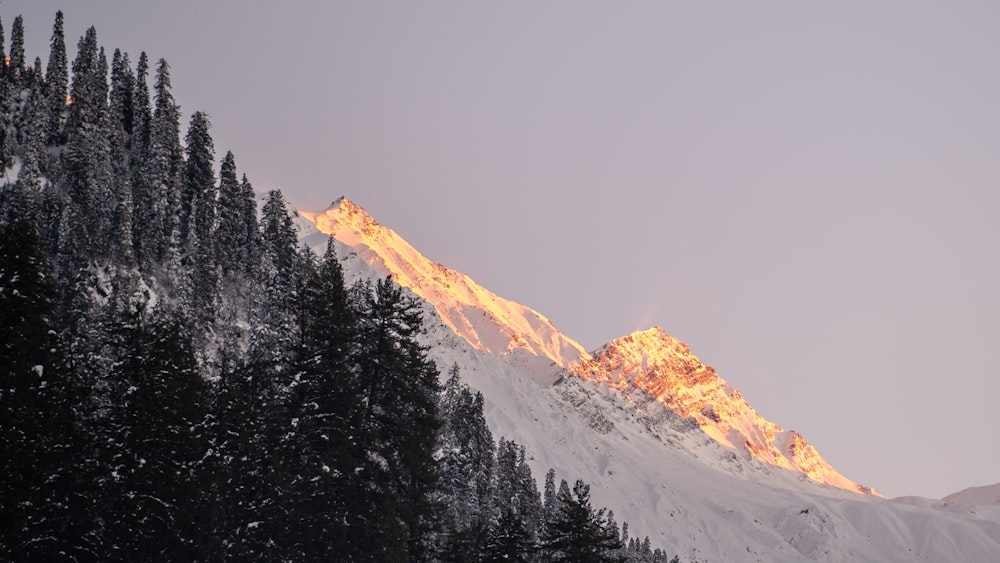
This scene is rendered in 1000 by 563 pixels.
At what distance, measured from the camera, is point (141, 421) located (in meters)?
35.5

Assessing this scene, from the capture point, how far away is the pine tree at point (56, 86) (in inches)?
3295

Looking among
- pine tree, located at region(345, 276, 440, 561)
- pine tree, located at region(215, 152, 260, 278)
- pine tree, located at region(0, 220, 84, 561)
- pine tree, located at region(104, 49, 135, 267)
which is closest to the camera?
pine tree, located at region(0, 220, 84, 561)

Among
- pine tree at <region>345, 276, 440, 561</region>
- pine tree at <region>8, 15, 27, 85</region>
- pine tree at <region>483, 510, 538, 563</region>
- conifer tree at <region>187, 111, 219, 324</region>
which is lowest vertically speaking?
pine tree at <region>483, 510, 538, 563</region>

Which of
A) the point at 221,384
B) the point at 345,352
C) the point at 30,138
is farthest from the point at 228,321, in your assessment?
the point at 345,352

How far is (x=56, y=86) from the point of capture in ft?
285

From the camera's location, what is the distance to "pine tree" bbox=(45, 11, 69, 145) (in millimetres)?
83688

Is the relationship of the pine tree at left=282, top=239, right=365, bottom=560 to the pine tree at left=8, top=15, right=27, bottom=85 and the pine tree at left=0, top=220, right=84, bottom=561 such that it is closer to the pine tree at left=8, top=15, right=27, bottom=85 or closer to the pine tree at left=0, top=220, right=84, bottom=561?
the pine tree at left=0, top=220, right=84, bottom=561

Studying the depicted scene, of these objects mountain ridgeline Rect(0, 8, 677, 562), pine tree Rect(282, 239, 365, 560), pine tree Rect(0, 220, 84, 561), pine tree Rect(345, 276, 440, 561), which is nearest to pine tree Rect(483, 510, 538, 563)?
mountain ridgeline Rect(0, 8, 677, 562)

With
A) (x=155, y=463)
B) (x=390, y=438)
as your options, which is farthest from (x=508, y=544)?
(x=155, y=463)

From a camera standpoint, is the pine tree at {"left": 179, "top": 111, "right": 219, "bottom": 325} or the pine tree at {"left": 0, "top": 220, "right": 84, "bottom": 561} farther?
the pine tree at {"left": 179, "top": 111, "right": 219, "bottom": 325}

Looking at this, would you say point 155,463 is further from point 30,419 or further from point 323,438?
point 30,419

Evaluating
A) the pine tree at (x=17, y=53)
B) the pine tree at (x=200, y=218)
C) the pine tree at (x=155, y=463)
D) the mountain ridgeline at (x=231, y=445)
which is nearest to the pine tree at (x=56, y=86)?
the pine tree at (x=17, y=53)

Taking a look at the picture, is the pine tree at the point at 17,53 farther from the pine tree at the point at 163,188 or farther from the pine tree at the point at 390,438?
the pine tree at the point at 390,438

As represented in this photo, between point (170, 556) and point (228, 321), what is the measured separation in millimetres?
50413
